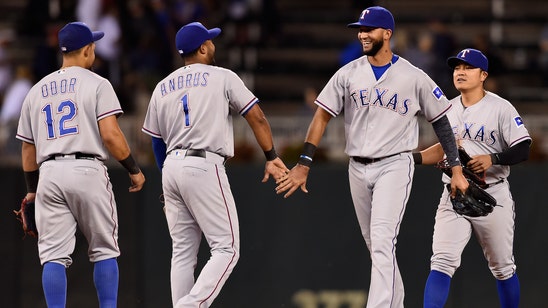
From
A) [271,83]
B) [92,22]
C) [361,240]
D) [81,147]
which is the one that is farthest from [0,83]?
[81,147]

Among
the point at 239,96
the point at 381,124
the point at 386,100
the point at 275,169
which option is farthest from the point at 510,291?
the point at 239,96

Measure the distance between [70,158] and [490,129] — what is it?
3110 millimetres

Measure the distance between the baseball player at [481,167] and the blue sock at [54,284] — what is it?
2654mm

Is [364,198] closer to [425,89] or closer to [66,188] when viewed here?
[425,89]

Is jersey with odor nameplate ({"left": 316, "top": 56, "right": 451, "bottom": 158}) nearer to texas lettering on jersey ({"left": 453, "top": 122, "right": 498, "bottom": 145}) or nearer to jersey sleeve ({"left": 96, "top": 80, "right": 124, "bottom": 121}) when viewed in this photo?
texas lettering on jersey ({"left": 453, "top": 122, "right": 498, "bottom": 145})

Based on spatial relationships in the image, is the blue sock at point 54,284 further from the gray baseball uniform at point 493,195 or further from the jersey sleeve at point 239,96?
the gray baseball uniform at point 493,195

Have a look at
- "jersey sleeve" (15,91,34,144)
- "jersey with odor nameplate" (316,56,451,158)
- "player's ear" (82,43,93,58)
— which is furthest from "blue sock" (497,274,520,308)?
"jersey sleeve" (15,91,34,144)

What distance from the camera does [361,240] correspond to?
10938 mm

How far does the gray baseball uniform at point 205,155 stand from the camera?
26.8 ft

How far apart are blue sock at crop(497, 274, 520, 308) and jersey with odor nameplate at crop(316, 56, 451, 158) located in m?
1.44

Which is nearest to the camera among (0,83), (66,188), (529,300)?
(66,188)

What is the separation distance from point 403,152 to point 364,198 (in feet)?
1.41

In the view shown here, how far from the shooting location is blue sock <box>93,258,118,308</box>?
330 inches

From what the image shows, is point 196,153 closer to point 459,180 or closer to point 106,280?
point 106,280
